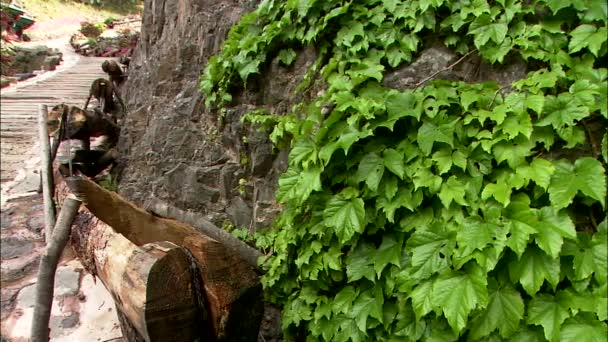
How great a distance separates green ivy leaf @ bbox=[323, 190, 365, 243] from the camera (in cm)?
200

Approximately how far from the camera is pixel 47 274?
2301 millimetres

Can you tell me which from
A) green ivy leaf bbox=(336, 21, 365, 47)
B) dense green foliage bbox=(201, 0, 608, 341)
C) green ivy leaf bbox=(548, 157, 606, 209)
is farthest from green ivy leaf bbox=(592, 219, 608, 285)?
green ivy leaf bbox=(336, 21, 365, 47)

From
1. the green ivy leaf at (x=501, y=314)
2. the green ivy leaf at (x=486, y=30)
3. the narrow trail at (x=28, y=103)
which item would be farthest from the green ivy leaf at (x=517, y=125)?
the narrow trail at (x=28, y=103)

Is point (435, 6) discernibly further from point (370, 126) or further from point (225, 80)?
point (225, 80)

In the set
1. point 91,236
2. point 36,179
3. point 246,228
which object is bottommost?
point 36,179

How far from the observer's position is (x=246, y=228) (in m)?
3.44

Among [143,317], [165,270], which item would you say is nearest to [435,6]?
[165,270]

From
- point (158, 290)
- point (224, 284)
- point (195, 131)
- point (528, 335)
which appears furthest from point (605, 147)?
point (195, 131)

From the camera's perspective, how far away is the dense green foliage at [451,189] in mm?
1615

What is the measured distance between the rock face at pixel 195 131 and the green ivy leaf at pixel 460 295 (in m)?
1.73

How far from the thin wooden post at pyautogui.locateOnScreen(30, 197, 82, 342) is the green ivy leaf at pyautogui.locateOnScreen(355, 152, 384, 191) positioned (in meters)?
1.83

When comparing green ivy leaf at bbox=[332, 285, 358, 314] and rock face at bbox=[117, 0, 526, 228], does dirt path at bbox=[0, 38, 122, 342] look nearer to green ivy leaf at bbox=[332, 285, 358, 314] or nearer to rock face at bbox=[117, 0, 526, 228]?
rock face at bbox=[117, 0, 526, 228]

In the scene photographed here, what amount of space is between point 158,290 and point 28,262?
313 centimetres

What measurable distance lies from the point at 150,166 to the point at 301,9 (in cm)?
339
